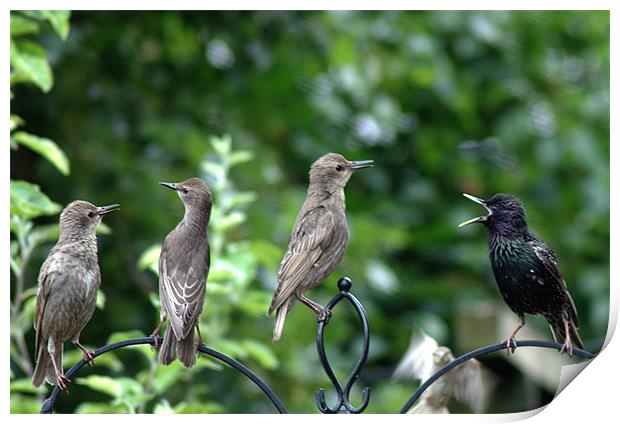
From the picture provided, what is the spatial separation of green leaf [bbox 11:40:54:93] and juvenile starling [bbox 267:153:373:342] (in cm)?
83

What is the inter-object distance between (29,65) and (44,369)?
0.81m

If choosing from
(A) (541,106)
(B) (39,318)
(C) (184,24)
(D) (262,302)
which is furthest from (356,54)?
(B) (39,318)

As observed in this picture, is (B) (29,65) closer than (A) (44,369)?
No

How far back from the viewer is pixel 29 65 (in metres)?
1.95

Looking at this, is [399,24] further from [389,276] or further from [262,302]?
[262,302]

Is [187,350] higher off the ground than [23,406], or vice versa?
[187,350]

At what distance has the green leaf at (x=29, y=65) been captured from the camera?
6.29ft

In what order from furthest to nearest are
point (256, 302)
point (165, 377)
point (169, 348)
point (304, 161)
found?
point (304, 161)
point (256, 302)
point (165, 377)
point (169, 348)

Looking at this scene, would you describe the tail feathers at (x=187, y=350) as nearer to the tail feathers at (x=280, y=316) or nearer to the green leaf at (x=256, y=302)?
the tail feathers at (x=280, y=316)

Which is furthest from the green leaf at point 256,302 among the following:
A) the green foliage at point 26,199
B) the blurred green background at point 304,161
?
the green foliage at point 26,199

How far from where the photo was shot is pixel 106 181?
2.58 meters

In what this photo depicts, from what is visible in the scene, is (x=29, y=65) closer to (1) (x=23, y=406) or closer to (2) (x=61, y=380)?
(1) (x=23, y=406)

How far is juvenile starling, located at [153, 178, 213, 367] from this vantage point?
1.22m

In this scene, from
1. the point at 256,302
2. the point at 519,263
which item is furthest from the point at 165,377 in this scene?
the point at 519,263
